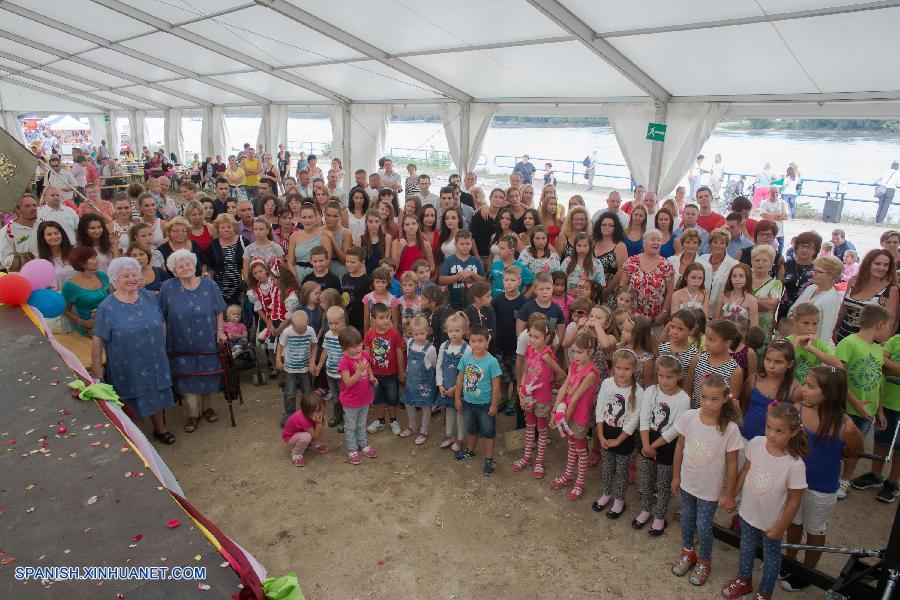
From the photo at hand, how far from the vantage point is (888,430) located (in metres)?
3.87

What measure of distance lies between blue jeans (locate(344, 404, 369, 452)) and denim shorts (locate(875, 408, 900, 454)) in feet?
12.2

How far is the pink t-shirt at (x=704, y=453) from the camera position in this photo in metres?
2.87

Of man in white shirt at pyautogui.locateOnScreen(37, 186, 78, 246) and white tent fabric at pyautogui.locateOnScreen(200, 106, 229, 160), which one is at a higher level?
white tent fabric at pyautogui.locateOnScreen(200, 106, 229, 160)

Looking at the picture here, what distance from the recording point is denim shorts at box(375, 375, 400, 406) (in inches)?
176

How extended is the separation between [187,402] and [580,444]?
10.7 feet

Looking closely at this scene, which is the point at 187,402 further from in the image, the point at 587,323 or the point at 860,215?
the point at 860,215

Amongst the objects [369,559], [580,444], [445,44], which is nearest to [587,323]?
[580,444]

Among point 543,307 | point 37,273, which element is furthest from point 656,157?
point 37,273

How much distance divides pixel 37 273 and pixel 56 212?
92.0 inches

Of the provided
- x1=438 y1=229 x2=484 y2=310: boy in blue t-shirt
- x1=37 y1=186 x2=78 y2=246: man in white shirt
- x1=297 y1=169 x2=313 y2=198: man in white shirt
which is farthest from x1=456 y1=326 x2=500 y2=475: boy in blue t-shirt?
x1=297 y1=169 x2=313 y2=198: man in white shirt

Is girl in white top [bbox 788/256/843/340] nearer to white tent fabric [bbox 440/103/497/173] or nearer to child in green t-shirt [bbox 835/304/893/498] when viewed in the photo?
child in green t-shirt [bbox 835/304/893/498]

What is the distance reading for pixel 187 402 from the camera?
4582 mm

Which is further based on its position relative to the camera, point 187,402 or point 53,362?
point 187,402

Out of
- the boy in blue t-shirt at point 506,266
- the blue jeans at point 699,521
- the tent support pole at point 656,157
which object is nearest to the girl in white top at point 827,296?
the blue jeans at point 699,521
